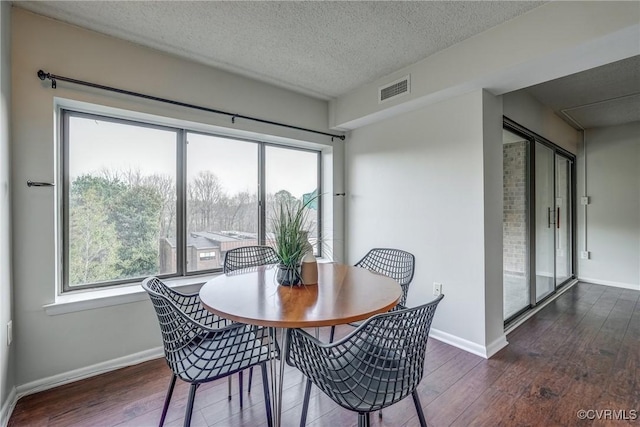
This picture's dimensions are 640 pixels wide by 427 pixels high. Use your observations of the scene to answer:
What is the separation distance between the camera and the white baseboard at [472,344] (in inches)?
93.4

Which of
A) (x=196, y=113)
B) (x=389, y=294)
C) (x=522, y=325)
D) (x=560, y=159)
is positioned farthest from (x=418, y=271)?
(x=560, y=159)

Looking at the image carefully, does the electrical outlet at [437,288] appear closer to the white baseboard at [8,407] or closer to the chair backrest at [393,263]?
the chair backrest at [393,263]

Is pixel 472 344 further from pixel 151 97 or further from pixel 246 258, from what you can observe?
pixel 151 97

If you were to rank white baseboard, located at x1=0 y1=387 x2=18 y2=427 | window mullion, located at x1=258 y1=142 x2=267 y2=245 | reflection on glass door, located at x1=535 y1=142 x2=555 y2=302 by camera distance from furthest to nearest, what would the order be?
reflection on glass door, located at x1=535 y1=142 x2=555 y2=302 < window mullion, located at x1=258 y1=142 x2=267 y2=245 < white baseboard, located at x1=0 y1=387 x2=18 y2=427

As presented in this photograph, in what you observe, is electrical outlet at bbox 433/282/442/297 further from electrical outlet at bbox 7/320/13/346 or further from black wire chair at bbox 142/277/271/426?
electrical outlet at bbox 7/320/13/346

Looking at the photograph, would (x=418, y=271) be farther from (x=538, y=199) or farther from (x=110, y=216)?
(x=110, y=216)

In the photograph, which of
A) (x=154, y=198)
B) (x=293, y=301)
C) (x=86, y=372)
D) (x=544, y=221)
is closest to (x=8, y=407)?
(x=86, y=372)

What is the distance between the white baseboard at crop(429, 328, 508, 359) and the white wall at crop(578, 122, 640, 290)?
330 centimetres

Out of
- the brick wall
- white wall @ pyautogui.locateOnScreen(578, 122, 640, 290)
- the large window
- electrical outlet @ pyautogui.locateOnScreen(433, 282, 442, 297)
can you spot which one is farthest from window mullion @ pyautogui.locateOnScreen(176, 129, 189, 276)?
white wall @ pyautogui.locateOnScreen(578, 122, 640, 290)

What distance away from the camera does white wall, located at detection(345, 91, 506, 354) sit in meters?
2.40

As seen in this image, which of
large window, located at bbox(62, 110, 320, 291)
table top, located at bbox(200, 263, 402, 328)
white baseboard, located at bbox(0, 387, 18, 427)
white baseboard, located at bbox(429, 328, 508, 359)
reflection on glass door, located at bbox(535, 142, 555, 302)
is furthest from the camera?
reflection on glass door, located at bbox(535, 142, 555, 302)

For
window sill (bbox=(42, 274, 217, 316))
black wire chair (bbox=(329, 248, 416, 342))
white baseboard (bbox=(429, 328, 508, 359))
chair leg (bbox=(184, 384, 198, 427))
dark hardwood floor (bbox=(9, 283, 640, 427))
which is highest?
black wire chair (bbox=(329, 248, 416, 342))

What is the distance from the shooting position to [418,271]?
2846 mm

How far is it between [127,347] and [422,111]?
3.23 meters
